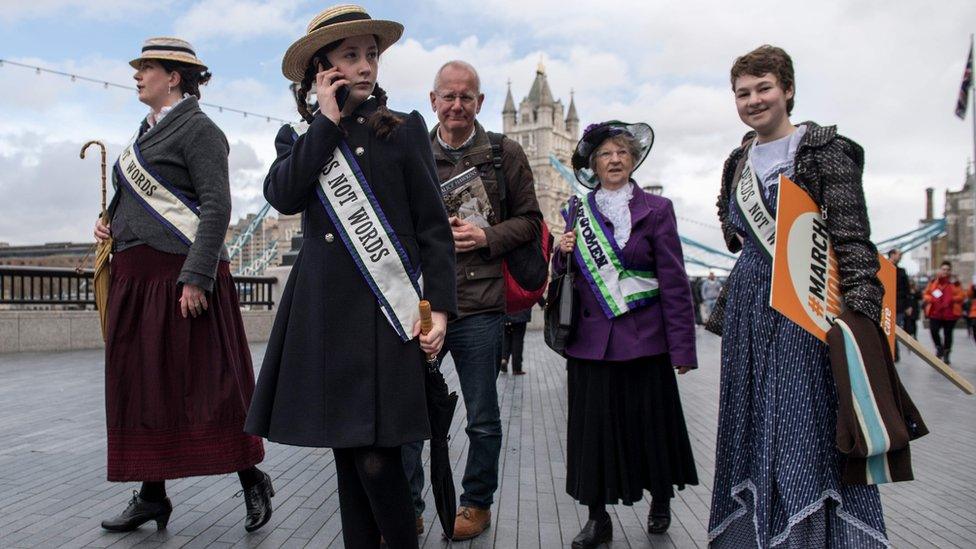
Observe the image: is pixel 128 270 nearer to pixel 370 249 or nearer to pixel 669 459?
pixel 370 249

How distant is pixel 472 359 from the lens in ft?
12.1

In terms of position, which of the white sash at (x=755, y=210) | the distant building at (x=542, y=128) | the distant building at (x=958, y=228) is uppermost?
the distant building at (x=542, y=128)

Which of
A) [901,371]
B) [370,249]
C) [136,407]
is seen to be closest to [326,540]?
[136,407]

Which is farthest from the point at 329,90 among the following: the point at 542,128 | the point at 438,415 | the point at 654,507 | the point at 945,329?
the point at 542,128

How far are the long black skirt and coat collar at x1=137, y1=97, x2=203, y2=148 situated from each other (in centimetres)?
218

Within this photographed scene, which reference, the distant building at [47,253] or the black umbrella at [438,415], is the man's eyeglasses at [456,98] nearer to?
the black umbrella at [438,415]

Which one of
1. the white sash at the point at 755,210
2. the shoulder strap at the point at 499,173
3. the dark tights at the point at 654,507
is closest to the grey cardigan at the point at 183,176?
the shoulder strap at the point at 499,173

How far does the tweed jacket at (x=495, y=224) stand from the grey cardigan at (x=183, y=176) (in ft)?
3.33

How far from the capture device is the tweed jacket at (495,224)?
3.67 meters

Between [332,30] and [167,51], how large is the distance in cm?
158

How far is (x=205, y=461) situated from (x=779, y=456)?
93.0 inches

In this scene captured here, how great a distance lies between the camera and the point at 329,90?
2414 mm

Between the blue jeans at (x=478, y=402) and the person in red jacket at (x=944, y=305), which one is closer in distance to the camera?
the blue jeans at (x=478, y=402)

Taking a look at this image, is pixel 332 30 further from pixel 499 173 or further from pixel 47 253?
pixel 47 253
